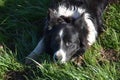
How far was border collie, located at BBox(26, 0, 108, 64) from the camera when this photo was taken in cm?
441

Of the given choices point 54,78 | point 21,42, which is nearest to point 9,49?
point 21,42

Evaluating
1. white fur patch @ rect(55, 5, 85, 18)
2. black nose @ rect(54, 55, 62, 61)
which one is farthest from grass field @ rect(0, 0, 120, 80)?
white fur patch @ rect(55, 5, 85, 18)

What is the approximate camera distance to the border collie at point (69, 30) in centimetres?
441

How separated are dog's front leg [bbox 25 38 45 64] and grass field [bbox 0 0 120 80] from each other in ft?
0.29

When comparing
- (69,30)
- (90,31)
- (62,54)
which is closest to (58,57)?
(62,54)

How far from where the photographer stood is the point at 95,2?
198 inches

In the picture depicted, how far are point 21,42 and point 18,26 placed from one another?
0.36 meters

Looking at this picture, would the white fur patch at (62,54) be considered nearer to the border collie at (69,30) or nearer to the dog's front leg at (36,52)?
the border collie at (69,30)

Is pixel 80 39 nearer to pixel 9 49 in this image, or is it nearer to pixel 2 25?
pixel 9 49

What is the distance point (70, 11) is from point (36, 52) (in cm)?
65

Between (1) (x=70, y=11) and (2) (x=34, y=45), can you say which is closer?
(1) (x=70, y=11)

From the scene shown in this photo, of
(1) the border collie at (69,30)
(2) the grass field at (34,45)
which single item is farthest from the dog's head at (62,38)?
(2) the grass field at (34,45)

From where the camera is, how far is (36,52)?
467cm

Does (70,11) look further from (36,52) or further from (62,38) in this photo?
(36,52)
